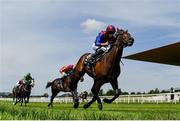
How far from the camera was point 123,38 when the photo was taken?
10.1 metres

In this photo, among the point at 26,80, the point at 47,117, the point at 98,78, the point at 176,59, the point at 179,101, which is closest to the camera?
the point at 47,117

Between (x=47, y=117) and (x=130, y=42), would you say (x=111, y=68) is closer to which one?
(x=130, y=42)

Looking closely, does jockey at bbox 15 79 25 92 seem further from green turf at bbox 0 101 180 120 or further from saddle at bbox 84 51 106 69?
green turf at bbox 0 101 180 120

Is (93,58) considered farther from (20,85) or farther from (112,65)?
(20,85)

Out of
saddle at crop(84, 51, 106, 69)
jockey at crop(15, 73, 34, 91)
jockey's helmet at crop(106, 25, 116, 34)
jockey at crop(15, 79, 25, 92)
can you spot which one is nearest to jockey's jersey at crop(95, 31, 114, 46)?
jockey's helmet at crop(106, 25, 116, 34)

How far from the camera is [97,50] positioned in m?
11.2

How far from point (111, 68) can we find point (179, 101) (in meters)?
18.5

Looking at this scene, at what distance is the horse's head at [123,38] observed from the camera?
9964 millimetres

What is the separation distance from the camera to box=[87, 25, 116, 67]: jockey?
418 inches

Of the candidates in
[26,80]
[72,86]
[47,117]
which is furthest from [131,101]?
[47,117]

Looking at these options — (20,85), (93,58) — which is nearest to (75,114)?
(93,58)

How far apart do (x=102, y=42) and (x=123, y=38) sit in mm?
1033

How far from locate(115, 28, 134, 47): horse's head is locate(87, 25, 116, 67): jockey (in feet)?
0.73

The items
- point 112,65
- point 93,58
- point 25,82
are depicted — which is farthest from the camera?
point 25,82
